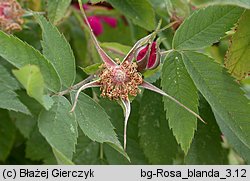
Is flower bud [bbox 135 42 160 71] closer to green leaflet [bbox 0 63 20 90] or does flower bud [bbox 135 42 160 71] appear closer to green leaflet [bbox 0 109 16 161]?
green leaflet [bbox 0 63 20 90]

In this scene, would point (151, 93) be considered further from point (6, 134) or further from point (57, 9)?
point (6, 134)

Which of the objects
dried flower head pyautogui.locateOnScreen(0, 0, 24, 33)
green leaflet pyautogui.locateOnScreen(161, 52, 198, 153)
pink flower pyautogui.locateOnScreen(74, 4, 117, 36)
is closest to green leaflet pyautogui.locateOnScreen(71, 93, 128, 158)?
green leaflet pyautogui.locateOnScreen(161, 52, 198, 153)

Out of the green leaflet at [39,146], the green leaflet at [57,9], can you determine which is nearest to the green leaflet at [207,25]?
the green leaflet at [57,9]

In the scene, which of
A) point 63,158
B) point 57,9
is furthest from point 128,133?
point 63,158

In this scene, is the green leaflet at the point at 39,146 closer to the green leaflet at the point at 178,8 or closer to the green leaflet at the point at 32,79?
the green leaflet at the point at 178,8

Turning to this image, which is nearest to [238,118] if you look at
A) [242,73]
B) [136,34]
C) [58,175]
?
[242,73]

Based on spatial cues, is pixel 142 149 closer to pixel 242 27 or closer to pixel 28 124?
pixel 28 124

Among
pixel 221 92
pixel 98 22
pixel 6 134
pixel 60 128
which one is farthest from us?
pixel 98 22
